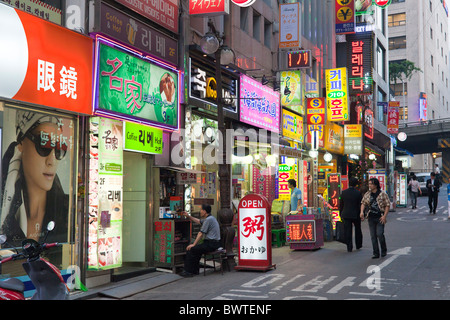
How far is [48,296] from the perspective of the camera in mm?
6387

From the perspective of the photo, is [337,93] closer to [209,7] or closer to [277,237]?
[277,237]

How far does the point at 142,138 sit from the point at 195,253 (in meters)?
3.03

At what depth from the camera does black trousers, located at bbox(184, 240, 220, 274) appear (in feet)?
39.5

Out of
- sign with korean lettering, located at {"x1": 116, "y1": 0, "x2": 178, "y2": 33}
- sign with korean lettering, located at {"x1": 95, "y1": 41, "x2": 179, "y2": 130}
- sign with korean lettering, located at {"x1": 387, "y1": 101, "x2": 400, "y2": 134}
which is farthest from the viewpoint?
sign with korean lettering, located at {"x1": 387, "y1": 101, "x2": 400, "y2": 134}

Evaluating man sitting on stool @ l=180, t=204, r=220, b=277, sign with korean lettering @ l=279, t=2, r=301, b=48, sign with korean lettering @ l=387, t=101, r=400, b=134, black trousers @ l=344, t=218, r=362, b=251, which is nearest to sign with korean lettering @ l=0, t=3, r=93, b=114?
man sitting on stool @ l=180, t=204, r=220, b=277

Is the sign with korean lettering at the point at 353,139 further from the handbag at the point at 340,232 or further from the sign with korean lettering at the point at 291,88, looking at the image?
the handbag at the point at 340,232

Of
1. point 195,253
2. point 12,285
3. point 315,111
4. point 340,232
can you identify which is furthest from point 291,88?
point 12,285

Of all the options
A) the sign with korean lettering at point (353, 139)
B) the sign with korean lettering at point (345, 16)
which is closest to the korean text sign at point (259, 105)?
the sign with korean lettering at point (345, 16)

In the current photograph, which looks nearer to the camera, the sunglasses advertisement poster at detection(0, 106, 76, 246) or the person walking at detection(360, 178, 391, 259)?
the sunglasses advertisement poster at detection(0, 106, 76, 246)

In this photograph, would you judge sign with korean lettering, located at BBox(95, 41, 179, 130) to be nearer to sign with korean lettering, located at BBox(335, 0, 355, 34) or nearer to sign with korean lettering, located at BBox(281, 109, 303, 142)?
sign with korean lettering, located at BBox(281, 109, 303, 142)

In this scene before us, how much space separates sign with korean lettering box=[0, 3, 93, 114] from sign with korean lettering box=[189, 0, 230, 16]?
5.00m

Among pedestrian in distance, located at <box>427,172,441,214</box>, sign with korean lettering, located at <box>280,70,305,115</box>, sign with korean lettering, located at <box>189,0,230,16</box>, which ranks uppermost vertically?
sign with korean lettering, located at <box>189,0,230,16</box>

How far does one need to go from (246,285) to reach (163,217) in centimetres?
366

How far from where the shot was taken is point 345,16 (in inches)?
1260
